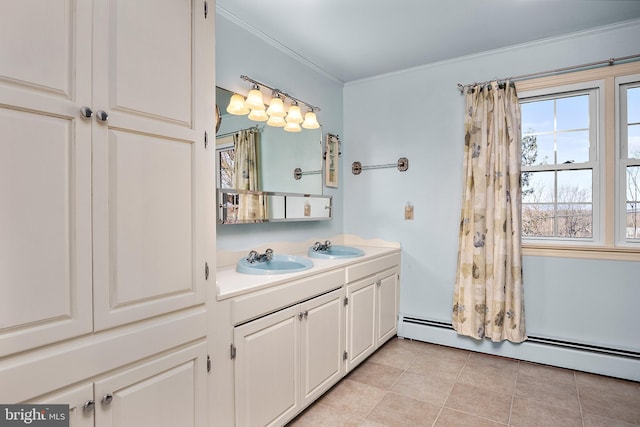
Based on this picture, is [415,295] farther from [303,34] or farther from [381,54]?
[303,34]

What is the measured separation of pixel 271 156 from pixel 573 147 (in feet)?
7.68

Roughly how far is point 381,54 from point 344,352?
238 cm

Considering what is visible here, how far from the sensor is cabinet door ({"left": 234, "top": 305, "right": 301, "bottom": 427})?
1.68m

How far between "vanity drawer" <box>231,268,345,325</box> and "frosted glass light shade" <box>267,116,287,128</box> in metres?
1.18

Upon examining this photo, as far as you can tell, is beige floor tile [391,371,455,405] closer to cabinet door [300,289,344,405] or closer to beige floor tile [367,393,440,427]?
beige floor tile [367,393,440,427]

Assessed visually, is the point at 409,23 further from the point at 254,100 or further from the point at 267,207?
the point at 267,207

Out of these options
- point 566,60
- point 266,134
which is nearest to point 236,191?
point 266,134

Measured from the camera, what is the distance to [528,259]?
2.89 m

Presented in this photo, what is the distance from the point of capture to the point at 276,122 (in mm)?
2701

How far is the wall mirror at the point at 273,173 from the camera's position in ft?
7.49

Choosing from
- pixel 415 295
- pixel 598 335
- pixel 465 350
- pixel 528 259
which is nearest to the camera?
pixel 598 335

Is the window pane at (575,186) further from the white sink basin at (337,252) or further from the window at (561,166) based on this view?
the white sink basin at (337,252)

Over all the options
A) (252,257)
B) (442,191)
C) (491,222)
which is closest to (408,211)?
(442,191)

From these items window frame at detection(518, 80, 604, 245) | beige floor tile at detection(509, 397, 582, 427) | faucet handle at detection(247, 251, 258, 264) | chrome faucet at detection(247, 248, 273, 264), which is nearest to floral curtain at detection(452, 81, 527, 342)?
window frame at detection(518, 80, 604, 245)
